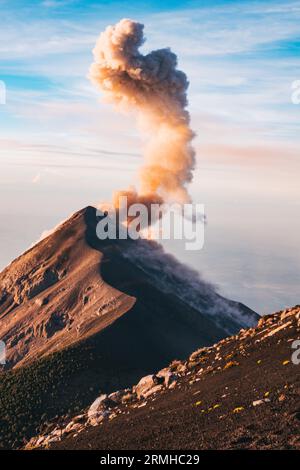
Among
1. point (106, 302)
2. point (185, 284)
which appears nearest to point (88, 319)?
point (106, 302)

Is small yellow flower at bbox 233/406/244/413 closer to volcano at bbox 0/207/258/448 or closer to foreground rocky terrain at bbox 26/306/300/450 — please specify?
foreground rocky terrain at bbox 26/306/300/450

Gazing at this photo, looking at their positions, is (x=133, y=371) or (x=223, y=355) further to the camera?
(x=133, y=371)

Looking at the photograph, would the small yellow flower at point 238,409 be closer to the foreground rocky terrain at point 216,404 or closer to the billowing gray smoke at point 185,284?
the foreground rocky terrain at point 216,404

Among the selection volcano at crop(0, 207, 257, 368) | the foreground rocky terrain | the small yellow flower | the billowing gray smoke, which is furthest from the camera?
the billowing gray smoke

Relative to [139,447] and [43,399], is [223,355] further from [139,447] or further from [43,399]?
[43,399]

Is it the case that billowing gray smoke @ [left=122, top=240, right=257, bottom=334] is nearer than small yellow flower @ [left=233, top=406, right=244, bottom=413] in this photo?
No

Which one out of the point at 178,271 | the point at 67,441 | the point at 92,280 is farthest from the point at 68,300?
the point at 67,441

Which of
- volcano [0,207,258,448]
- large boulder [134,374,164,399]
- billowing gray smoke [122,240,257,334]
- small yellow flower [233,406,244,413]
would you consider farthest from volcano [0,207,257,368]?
small yellow flower [233,406,244,413]

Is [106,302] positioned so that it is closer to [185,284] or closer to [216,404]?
[185,284]
